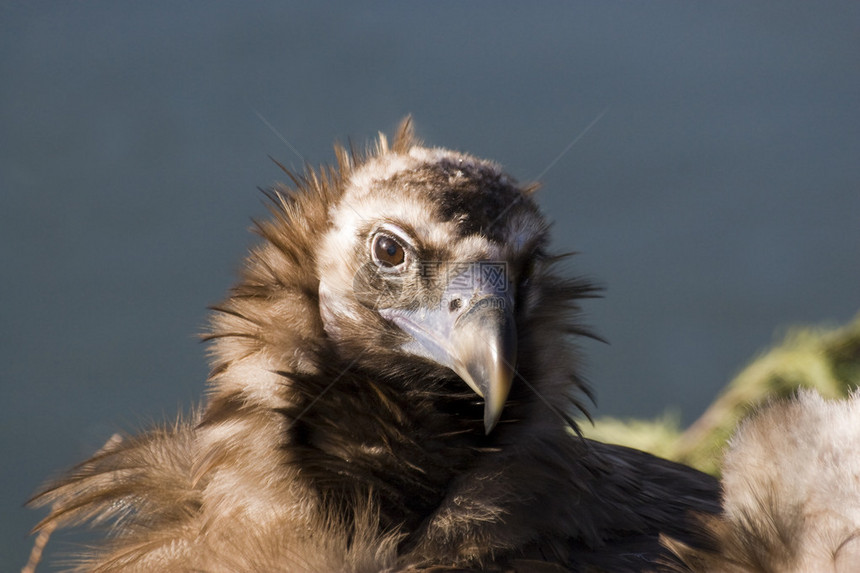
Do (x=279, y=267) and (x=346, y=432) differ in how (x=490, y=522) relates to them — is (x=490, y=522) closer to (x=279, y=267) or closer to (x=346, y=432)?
(x=346, y=432)

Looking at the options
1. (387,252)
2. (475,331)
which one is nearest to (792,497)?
(475,331)

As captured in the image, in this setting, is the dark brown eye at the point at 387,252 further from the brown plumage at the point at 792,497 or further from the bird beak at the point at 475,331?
the brown plumage at the point at 792,497

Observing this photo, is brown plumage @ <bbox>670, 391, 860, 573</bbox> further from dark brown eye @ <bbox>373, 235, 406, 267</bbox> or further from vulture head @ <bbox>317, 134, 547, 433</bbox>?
dark brown eye @ <bbox>373, 235, 406, 267</bbox>

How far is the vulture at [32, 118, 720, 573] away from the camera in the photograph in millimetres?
932

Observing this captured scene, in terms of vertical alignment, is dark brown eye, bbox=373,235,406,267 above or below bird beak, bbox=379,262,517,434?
above

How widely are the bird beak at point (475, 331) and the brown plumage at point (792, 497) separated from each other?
25 centimetres

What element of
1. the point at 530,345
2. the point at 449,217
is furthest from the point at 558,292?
the point at 449,217

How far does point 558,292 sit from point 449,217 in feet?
0.63

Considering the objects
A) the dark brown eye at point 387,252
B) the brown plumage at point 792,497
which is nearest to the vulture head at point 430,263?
the dark brown eye at point 387,252

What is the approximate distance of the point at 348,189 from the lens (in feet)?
3.71

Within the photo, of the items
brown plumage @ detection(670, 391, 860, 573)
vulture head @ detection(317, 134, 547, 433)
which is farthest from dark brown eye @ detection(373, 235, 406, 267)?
brown plumage @ detection(670, 391, 860, 573)

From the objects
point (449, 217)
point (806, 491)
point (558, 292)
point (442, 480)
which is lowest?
point (806, 491)

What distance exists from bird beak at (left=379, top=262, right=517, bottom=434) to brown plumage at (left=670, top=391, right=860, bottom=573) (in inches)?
9.7

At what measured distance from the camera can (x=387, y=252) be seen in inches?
41.8
